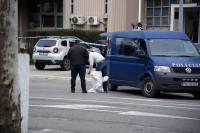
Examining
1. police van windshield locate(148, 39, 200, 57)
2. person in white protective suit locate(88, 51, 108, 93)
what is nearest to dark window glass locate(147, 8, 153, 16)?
person in white protective suit locate(88, 51, 108, 93)

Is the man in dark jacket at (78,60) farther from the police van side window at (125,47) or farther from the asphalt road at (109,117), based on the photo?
the asphalt road at (109,117)

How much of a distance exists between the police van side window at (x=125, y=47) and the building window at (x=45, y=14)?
26257 mm

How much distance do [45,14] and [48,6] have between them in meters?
0.74

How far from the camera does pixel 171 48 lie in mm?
14609

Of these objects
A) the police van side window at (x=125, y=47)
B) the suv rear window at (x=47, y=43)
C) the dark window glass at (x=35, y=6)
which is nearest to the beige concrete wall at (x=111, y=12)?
the dark window glass at (x=35, y=6)

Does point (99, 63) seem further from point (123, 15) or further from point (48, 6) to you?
point (48, 6)

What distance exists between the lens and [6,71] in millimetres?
6359

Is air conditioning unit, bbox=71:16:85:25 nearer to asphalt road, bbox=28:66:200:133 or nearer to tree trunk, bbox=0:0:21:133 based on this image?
asphalt road, bbox=28:66:200:133

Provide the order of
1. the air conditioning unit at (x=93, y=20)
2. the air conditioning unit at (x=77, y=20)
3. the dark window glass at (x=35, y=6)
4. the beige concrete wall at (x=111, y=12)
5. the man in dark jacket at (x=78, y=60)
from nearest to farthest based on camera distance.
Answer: the man in dark jacket at (x=78, y=60), the beige concrete wall at (x=111, y=12), the air conditioning unit at (x=93, y=20), the air conditioning unit at (x=77, y=20), the dark window glass at (x=35, y=6)

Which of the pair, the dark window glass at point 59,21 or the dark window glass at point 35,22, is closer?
the dark window glass at point 59,21

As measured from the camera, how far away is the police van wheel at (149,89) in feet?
46.0

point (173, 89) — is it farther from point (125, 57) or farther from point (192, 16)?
point (192, 16)

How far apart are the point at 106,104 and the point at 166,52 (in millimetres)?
3498

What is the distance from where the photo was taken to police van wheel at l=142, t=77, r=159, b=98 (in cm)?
1402
